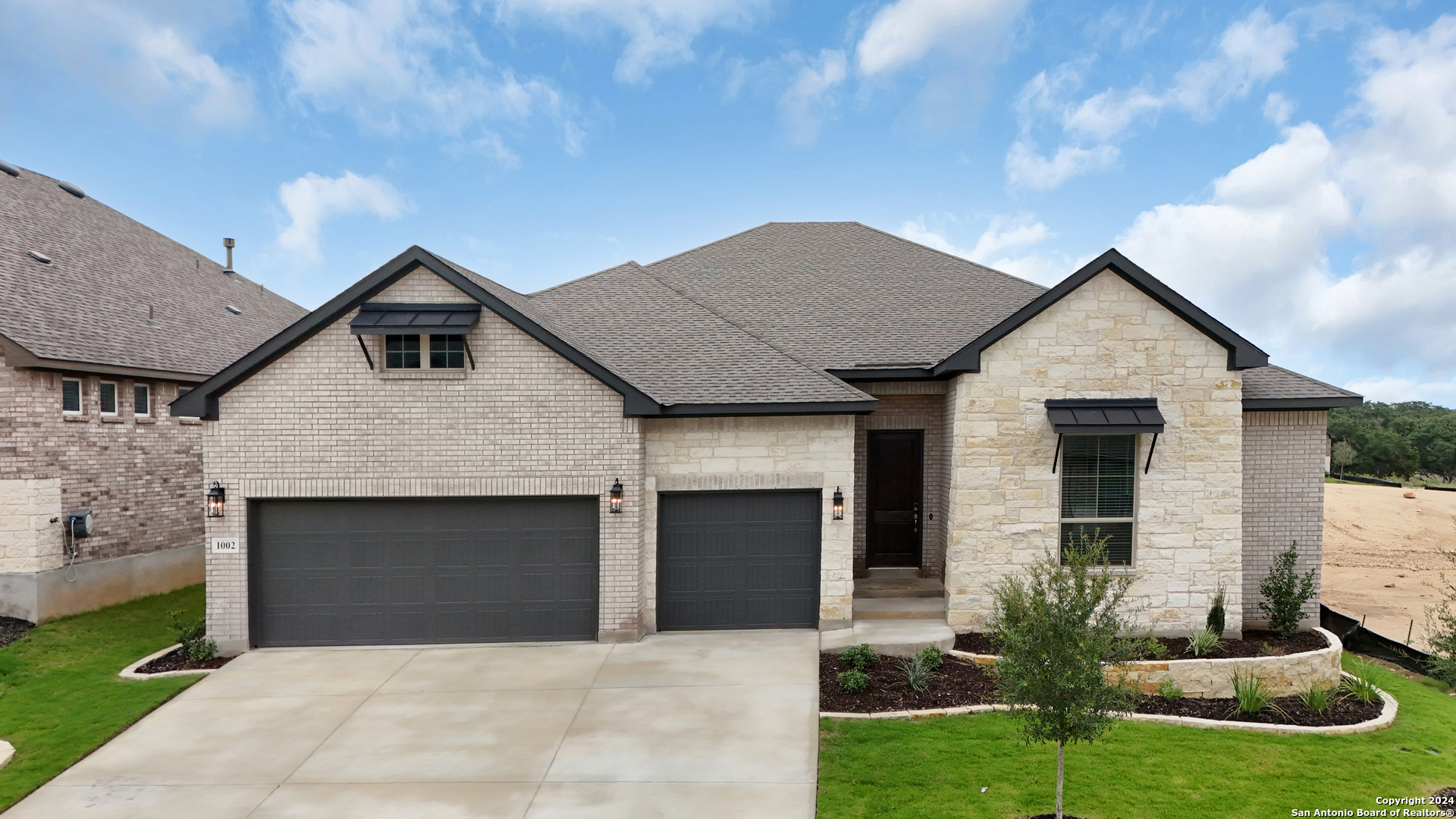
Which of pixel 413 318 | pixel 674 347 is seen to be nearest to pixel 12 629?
pixel 413 318

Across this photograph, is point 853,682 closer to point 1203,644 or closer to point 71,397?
point 1203,644

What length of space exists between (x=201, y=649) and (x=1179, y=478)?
15.0 meters

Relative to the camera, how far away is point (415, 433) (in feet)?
38.1

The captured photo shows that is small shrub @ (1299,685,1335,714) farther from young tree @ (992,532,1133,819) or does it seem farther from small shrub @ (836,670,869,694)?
small shrub @ (836,670,869,694)

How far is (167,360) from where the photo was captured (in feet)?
52.7

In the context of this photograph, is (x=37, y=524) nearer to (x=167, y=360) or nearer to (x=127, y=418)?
(x=127, y=418)

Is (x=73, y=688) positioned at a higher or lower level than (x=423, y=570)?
lower

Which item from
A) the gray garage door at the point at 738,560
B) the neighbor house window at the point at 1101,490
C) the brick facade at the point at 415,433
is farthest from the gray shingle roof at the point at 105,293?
the neighbor house window at the point at 1101,490

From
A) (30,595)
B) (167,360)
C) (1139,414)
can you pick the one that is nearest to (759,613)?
(1139,414)

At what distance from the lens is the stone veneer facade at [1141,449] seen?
1180 centimetres

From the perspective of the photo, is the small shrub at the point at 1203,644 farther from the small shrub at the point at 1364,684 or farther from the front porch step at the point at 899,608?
the front porch step at the point at 899,608

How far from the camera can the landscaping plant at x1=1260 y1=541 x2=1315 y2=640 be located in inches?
472

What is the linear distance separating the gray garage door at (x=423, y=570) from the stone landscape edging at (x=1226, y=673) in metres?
6.43

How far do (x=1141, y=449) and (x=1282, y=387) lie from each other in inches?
121
